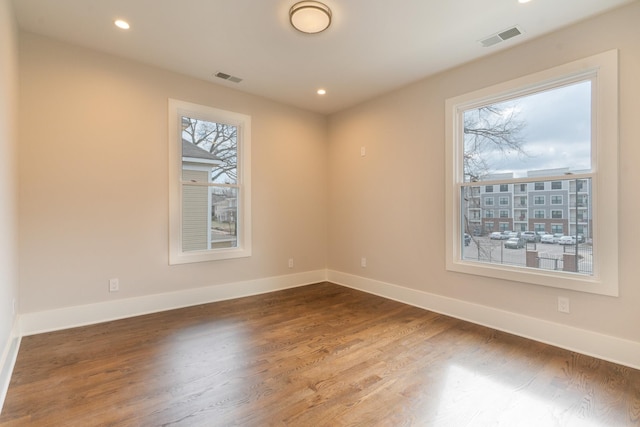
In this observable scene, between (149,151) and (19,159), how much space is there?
1039 millimetres

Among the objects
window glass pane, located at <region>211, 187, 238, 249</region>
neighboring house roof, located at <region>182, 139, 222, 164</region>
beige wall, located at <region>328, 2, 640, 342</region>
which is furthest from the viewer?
window glass pane, located at <region>211, 187, 238, 249</region>

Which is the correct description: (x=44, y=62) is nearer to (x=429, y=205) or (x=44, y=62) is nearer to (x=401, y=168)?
(x=401, y=168)

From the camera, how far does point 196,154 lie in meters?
3.72

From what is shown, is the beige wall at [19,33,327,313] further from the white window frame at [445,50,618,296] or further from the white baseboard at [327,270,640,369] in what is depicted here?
the white window frame at [445,50,618,296]

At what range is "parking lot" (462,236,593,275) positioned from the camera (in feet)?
8.20

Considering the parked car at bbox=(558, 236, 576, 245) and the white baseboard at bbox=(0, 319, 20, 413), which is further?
the parked car at bbox=(558, 236, 576, 245)

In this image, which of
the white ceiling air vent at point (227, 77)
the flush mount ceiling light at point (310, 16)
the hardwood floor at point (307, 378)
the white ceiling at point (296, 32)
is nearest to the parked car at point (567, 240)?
the hardwood floor at point (307, 378)

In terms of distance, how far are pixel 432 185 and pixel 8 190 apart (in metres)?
3.83

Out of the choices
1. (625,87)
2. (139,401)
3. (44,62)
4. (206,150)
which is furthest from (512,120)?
(44,62)

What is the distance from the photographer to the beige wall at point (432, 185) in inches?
89.5

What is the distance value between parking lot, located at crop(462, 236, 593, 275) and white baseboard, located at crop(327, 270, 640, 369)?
481mm

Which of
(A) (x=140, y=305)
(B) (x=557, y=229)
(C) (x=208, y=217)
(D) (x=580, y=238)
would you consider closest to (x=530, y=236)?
(B) (x=557, y=229)

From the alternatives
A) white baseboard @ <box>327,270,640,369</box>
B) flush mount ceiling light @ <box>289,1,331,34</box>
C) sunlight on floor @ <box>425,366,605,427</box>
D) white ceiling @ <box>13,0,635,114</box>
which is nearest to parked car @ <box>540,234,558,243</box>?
white baseboard @ <box>327,270,640,369</box>

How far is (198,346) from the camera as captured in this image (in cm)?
252
